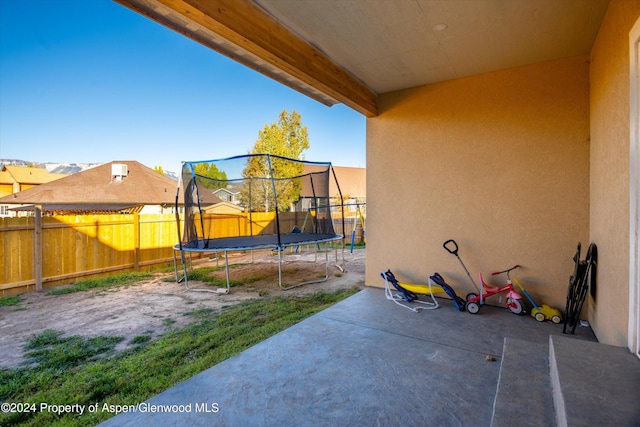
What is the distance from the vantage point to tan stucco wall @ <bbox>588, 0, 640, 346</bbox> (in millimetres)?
1812

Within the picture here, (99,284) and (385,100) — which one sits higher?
(385,100)

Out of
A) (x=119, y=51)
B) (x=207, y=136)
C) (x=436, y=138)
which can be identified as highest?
(x=119, y=51)

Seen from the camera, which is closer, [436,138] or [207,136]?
[436,138]

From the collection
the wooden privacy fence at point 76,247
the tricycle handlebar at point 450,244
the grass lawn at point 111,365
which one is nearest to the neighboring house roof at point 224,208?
the wooden privacy fence at point 76,247

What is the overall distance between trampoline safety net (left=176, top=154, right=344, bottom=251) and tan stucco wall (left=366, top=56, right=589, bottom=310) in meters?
1.89

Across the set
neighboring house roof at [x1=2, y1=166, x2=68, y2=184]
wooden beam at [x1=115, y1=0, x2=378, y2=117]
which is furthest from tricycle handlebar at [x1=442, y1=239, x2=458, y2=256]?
neighboring house roof at [x1=2, y1=166, x2=68, y2=184]

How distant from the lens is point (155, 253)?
6945 millimetres

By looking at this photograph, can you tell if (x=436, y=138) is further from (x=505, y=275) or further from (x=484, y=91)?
(x=505, y=275)


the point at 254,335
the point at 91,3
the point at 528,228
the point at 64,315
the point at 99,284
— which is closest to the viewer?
the point at 254,335

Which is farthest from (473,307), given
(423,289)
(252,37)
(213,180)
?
(213,180)

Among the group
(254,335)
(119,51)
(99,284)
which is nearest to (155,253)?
(99,284)

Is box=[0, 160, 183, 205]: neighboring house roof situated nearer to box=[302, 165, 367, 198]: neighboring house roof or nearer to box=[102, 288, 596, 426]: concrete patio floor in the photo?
box=[102, 288, 596, 426]: concrete patio floor

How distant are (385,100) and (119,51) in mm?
13066

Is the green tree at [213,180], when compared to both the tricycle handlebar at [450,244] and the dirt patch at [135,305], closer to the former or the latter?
the dirt patch at [135,305]
